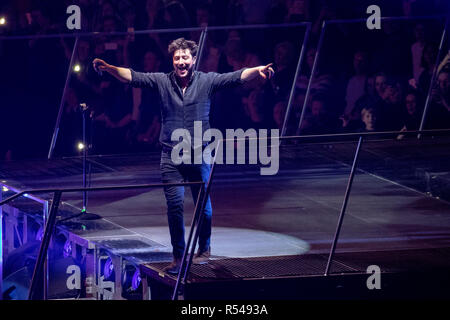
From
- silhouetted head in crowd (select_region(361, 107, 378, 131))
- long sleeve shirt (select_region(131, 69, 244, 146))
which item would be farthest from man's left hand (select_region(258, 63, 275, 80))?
silhouetted head in crowd (select_region(361, 107, 378, 131))

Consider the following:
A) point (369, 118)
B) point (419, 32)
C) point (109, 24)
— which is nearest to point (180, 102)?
point (369, 118)

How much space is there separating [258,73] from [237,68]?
18.7 ft

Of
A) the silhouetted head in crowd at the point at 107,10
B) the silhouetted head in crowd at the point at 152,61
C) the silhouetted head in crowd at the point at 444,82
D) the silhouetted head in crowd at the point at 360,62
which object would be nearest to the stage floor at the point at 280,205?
the silhouetted head in crowd at the point at 444,82

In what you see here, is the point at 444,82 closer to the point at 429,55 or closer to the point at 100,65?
the point at 429,55

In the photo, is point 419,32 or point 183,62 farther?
point 419,32

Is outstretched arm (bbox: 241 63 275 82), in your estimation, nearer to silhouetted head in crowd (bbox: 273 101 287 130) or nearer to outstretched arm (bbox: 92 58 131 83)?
outstretched arm (bbox: 92 58 131 83)

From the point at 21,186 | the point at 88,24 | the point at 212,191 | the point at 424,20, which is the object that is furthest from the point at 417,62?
the point at 21,186

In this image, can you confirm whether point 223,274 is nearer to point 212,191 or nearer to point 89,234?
point 89,234

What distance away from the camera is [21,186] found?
10.7 meters

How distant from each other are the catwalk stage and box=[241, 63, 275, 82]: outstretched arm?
1576 millimetres

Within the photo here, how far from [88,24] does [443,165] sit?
5.60 meters

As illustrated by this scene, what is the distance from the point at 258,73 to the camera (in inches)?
271

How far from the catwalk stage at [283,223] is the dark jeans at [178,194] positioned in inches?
12.2
